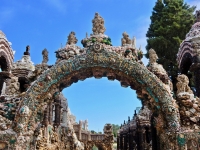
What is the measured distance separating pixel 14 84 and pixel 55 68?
8.14 feet

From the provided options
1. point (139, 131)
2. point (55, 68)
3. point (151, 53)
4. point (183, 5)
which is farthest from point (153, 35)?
point (55, 68)

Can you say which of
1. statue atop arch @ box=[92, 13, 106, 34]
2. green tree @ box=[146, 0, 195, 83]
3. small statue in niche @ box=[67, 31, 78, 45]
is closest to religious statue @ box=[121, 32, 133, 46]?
statue atop arch @ box=[92, 13, 106, 34]

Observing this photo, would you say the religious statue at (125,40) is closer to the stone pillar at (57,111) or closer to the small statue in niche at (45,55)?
the small statue in niche at (45,55)

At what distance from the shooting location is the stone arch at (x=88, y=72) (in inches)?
260

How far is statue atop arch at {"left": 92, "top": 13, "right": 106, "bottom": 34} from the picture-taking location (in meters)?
7.51

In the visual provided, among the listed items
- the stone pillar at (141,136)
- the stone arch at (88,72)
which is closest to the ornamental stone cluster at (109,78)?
the stone arch at (88,72)

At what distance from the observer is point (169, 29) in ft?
55.1

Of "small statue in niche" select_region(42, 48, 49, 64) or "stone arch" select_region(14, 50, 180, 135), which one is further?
"small statue in niche" select_region(42, 48, 49, 64)

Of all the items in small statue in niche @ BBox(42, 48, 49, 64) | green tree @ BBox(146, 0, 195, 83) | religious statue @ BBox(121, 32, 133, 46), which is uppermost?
green tree @ BBox(146, 0, 195, 83)

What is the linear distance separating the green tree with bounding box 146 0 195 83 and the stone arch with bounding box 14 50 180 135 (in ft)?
30.5

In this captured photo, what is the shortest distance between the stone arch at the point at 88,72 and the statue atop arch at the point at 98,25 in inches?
34.0

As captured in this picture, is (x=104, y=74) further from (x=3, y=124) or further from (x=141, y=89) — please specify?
(x=3, y=124)

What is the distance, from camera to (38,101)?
22.3ft

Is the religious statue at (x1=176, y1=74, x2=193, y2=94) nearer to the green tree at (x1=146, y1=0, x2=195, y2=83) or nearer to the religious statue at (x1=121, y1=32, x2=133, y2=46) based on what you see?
the religious statue at (x1=121, y1=32, x2=133, y2=46)
